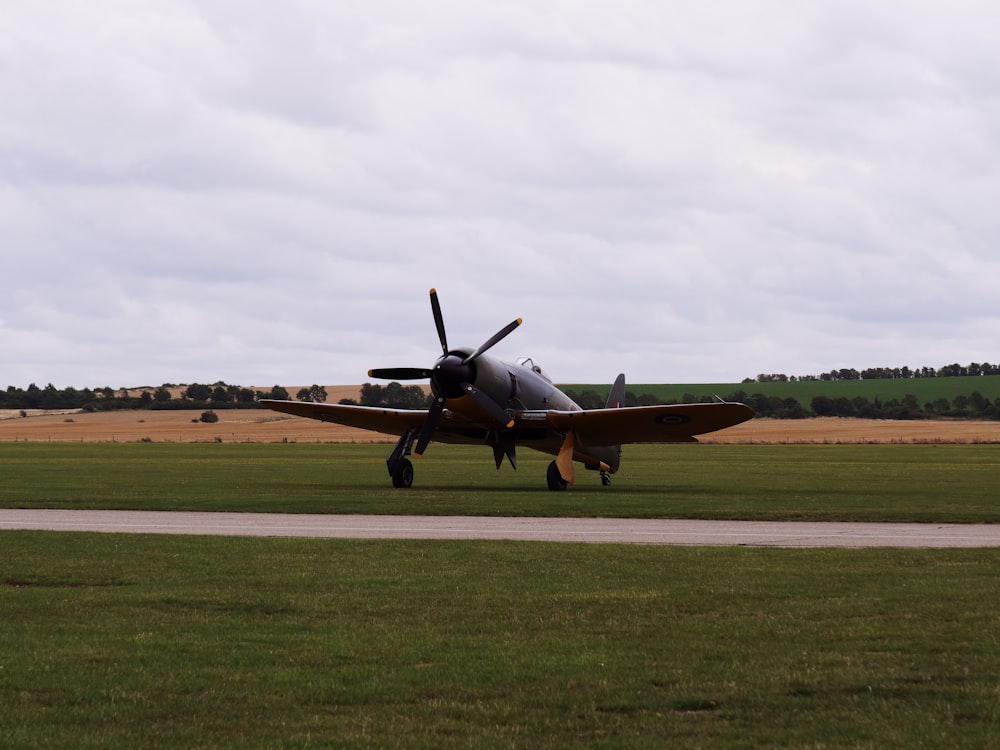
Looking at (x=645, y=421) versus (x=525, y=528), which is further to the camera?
(x=645, y=421)

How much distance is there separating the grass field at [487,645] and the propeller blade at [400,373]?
16.2 m

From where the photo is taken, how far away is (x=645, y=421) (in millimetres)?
36594

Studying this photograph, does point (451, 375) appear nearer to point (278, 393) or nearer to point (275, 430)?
point (275, 430)

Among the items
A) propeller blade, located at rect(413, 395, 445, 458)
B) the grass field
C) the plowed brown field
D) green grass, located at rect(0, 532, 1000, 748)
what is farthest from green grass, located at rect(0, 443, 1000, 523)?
the plowed brown field

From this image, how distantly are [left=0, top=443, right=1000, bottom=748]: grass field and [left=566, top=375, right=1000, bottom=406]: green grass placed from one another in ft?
466

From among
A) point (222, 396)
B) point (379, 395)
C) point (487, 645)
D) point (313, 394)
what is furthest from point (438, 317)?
point (222, 396)

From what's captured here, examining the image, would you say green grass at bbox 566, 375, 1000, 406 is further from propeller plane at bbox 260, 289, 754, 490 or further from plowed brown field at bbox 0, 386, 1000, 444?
propeller plane at bbox 260, 289, 754, 490

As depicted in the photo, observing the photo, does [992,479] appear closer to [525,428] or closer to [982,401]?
[525,428]

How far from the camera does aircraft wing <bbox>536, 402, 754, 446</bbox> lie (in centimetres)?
3503

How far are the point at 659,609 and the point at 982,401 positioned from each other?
14817 cm

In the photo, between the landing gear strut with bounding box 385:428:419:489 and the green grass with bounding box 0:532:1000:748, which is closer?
the green grass with bounding box 0:532:1000:748

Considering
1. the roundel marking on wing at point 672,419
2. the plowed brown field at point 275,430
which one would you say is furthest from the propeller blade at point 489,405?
the plowed brown field at point 275,430

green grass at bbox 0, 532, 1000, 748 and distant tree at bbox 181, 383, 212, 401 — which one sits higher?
distant tree at bbox 181, 383, 212, 401

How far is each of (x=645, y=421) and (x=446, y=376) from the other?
633 centimetres
